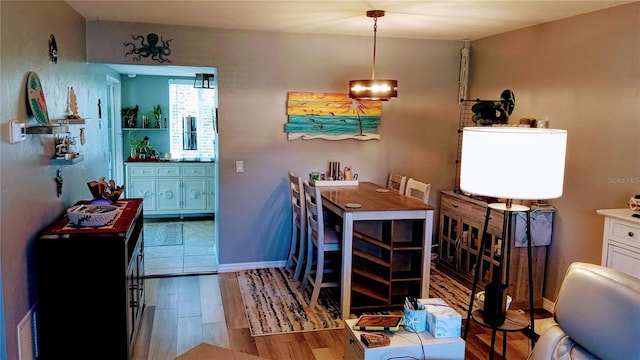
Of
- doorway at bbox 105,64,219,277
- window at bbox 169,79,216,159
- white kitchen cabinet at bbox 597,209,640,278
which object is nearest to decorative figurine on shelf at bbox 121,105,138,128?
doorway at bbox 105,64,219,277

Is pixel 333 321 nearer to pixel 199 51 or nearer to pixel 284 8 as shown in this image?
pixel 284 8

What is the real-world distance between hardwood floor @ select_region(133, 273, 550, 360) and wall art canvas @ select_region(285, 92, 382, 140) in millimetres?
1784

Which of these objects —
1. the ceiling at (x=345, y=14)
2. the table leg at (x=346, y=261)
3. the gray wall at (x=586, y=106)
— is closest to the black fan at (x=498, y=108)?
the gray wall at (x=586, y=106)

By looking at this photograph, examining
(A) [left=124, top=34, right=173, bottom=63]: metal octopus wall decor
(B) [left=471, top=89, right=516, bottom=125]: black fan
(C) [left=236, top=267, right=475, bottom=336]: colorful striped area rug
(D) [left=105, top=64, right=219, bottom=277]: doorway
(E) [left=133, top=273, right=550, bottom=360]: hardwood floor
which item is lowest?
(E) [left=133, top=273, right=550, bottom=360]: hardwood floor

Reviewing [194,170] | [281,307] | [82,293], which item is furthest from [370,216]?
[194,170]

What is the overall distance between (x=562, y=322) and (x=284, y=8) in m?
2.94

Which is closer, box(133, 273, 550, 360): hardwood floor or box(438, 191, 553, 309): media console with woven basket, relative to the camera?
box(133, 273, 550, 360): hardwood floor

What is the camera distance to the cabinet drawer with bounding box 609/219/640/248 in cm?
300

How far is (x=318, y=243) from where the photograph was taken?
13.4 feet

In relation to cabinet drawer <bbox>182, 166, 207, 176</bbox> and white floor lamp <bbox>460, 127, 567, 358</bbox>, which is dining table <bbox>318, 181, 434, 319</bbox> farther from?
cabinet drawer <bbox>182, 166, 207, 176</bbox>

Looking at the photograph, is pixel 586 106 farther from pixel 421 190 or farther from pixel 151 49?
pixel 151 49

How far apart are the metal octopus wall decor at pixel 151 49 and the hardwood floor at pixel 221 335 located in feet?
7.05

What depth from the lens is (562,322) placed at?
1.84 m

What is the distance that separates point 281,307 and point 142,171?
152 inches
